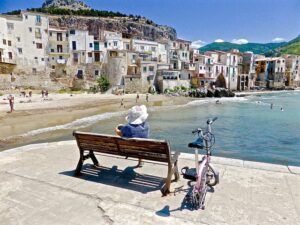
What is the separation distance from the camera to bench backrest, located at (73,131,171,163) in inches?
155

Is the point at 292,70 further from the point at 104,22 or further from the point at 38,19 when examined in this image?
the point at 38,19

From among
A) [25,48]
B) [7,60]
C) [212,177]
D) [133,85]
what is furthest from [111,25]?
[212,177]

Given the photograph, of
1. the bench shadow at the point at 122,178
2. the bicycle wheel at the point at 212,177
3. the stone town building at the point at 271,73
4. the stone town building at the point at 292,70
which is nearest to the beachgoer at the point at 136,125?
the bench shadow at the point at 122,178

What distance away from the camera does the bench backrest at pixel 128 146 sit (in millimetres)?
3941

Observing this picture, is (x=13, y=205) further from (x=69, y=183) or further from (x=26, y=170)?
(x=26, y=170)

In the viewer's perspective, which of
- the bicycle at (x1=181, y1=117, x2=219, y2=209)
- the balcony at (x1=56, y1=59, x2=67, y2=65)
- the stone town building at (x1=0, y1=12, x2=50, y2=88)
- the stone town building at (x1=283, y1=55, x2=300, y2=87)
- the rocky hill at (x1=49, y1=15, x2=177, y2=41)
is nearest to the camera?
the bicycle at (x1=181, y1=117, x2=219, y2=209)

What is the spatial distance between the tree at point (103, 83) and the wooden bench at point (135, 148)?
168ft

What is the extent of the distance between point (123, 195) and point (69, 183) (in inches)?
49.8

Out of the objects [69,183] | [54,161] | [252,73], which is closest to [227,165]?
[69,183]

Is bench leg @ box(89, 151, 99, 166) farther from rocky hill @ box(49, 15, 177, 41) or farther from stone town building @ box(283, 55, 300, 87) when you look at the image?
stone town building @ box(283, 55, 300, 87)

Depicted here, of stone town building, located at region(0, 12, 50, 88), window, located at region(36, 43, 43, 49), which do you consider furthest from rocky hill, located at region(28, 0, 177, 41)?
window, located at region(36, 43, 43, 49)

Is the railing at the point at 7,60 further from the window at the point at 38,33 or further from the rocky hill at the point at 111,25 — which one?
the rocky hill at the point at 111,25

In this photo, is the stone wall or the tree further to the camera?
the stone wall

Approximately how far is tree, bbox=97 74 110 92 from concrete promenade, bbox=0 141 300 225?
5008 cm
